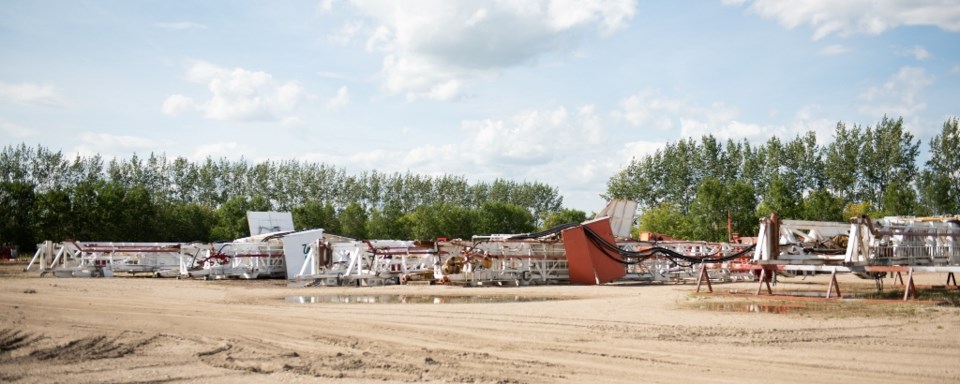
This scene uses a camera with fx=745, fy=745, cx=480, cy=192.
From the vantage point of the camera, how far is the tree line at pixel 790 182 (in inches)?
2431

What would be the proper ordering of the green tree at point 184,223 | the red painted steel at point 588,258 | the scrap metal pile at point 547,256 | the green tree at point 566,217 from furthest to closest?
the green tree at point 566,217, the green tree at point 184,223, the red painted steel at point 588,258, the scrap metal pile at point 547,256

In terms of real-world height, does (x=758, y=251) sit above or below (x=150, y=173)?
below

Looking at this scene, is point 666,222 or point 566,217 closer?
point 666,222

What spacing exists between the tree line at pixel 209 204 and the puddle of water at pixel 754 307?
58.5 m

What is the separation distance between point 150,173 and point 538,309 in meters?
76.6

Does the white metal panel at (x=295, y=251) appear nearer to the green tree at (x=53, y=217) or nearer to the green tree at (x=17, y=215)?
the green tree at (x=53, y=217)

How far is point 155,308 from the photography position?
15.1m

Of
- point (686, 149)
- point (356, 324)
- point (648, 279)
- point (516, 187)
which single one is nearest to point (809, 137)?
point (686, 149)

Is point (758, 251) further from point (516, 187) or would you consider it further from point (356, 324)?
point (516, 187)

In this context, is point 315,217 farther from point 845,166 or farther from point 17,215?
point 845,166

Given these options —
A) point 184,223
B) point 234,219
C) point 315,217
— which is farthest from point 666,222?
point 184,223

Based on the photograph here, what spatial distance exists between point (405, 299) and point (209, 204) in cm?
7101

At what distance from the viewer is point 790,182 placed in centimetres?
6981

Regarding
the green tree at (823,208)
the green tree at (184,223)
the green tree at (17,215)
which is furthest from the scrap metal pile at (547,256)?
the green tree at (17,215)
